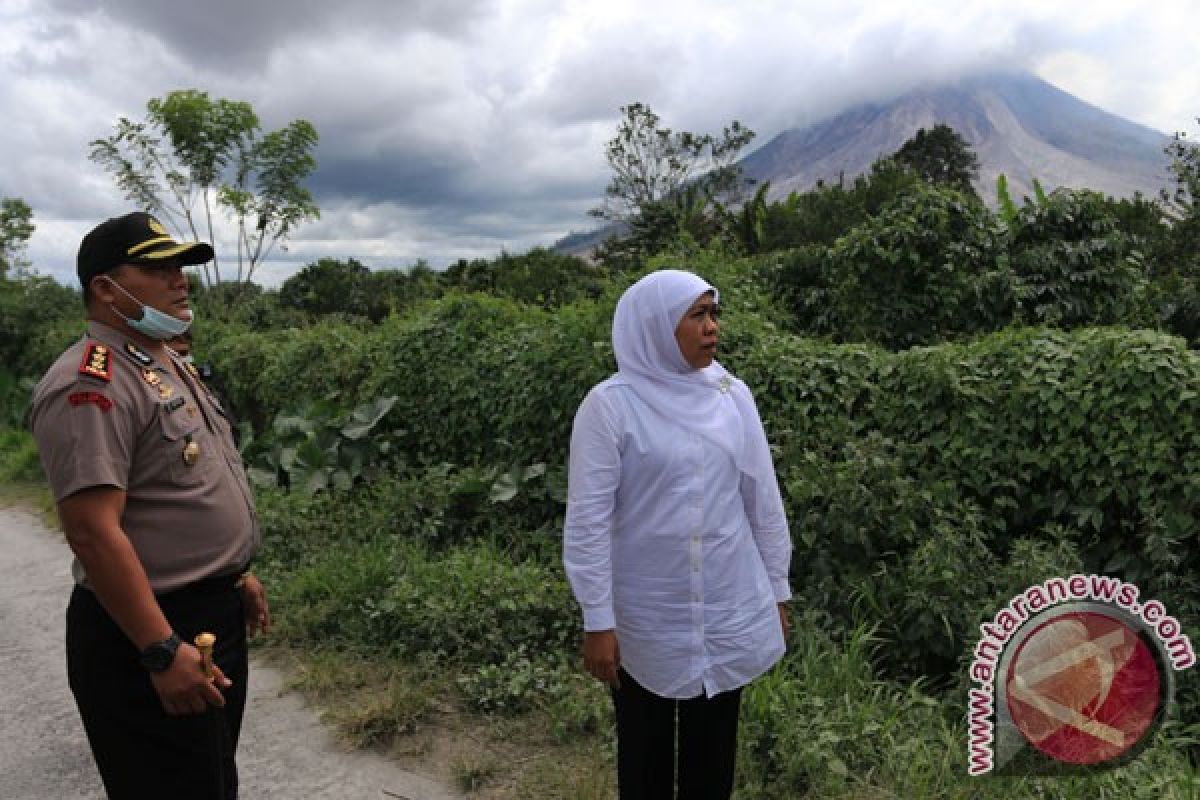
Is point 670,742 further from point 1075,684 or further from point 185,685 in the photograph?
point 1075,684

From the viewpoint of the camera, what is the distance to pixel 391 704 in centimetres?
367

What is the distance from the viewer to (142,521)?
1980 mm

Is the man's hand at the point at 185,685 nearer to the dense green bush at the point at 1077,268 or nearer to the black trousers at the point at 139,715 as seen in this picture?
the black trousers at the point at 139,715

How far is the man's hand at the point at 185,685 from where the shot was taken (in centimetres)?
191

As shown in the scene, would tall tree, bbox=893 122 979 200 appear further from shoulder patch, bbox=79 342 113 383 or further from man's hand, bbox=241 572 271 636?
shoulder patch, bbox=79 342 113 383

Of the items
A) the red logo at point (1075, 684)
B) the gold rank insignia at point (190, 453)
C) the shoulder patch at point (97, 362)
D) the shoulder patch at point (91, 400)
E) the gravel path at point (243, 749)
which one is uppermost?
the shoulder patch at point (97, 362)

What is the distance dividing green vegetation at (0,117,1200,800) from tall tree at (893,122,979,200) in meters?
36.0

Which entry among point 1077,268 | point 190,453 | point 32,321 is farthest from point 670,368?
point 32,321

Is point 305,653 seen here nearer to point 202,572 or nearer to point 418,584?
point 418,584

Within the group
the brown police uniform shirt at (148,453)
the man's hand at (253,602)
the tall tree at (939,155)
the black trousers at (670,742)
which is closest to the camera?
the brown police uniform shirt at (148,453)

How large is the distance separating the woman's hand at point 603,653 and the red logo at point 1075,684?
137cm

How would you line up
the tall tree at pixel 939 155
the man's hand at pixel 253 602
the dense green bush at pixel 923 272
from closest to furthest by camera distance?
the man's hand at pixel 253 602 < the dense green bush at pixel 923 272 < the tall tree at pixel 939 155

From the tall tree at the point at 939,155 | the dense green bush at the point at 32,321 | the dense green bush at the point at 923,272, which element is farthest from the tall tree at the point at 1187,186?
the tall tree at the point at 939,155

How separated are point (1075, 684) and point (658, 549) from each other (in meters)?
1.58
